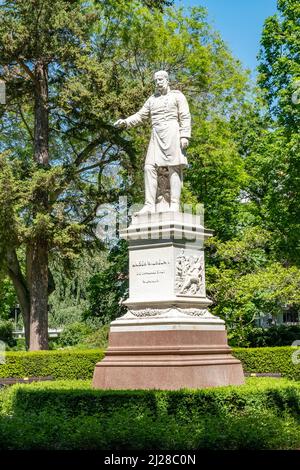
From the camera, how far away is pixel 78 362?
846 inches

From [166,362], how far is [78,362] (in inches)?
370

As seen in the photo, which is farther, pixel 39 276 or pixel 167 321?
pixel 39 276

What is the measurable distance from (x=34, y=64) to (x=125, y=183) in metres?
5.42

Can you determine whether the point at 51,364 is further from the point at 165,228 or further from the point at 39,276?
the point at 165,228

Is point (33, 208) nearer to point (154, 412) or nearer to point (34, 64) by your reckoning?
point (34, 64)

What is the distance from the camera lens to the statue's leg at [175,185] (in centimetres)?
1402

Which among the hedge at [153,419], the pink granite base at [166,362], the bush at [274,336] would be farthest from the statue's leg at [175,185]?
the bush at [274,336]

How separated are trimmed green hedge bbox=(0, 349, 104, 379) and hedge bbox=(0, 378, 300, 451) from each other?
28.8 feet

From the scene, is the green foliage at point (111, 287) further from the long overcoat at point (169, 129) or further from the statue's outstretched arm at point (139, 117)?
the long overcoat at point (169, 129)

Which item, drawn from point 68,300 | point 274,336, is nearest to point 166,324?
point 274,336

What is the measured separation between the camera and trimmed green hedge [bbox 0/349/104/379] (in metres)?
21.4

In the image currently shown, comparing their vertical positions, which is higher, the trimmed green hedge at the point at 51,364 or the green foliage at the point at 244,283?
the green foliage at the point at 244,283

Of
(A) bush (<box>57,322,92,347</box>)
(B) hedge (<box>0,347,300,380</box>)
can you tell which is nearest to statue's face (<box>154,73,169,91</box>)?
(B) hedge (<box>0,347,300,380</box>)
